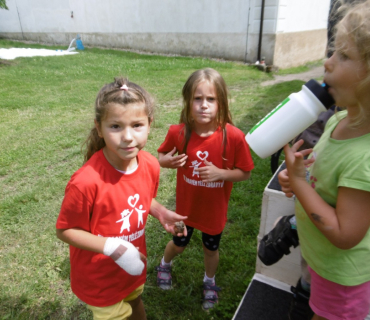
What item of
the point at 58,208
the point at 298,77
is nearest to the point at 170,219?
the point at 58,208

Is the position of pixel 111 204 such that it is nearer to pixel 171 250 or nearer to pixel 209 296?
pixel 171 250

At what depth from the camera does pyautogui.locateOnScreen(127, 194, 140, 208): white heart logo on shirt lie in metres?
1.55

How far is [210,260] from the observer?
229 centimetres

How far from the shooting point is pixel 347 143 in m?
1.19

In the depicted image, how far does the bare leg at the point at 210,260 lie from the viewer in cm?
227

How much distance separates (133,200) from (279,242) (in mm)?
807

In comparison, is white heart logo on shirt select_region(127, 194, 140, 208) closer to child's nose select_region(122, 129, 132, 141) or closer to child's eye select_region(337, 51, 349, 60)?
child's nose select_region(122, 129, 132, 141)

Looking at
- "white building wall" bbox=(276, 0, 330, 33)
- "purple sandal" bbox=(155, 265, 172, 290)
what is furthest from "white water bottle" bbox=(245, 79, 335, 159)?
"white building wall" bbox=(276, 0, 330, 33)

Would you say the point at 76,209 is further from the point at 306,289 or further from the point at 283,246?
the point at 306,289

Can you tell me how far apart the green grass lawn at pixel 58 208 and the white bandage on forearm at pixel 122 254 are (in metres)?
1.07

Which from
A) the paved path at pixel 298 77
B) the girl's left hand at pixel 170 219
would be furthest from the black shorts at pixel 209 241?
the paved path at pixel 298 77

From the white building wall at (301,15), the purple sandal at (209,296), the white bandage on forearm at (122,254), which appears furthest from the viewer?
the white building wall at (301,15)

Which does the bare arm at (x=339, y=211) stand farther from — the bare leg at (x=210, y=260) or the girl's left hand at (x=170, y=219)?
the bare leg at (x=210, y=260)

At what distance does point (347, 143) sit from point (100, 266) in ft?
4.12
